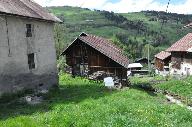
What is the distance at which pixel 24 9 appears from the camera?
29.1 meters

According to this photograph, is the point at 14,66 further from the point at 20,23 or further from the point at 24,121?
the point at 24,121

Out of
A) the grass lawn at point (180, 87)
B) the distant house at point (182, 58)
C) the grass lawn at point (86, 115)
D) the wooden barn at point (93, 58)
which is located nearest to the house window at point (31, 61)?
the grass lawn at point (86, 115)

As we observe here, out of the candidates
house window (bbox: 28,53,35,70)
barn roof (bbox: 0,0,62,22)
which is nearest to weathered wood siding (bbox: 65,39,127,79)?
barn roof (bbox: 0,0,62,22)

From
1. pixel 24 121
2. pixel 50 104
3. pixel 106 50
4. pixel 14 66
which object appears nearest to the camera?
pixel 24 121

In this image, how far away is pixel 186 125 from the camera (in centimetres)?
1744

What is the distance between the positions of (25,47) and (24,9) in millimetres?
2750

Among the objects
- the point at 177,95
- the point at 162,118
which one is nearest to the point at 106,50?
the point at 177,95

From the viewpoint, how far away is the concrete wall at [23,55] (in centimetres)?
2573

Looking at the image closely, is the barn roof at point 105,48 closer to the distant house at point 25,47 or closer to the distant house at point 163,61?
the distant house at point 25,47

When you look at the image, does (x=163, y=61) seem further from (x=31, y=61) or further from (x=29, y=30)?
(x=29, y=30)

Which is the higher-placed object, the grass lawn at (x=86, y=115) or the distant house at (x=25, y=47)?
the distant house at (x=25, y=47)

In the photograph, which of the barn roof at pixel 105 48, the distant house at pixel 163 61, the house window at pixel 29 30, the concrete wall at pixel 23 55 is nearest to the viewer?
the concrete wall at pixel 23 55

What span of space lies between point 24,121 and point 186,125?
7015mm

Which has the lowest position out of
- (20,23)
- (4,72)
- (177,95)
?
(177,95)
